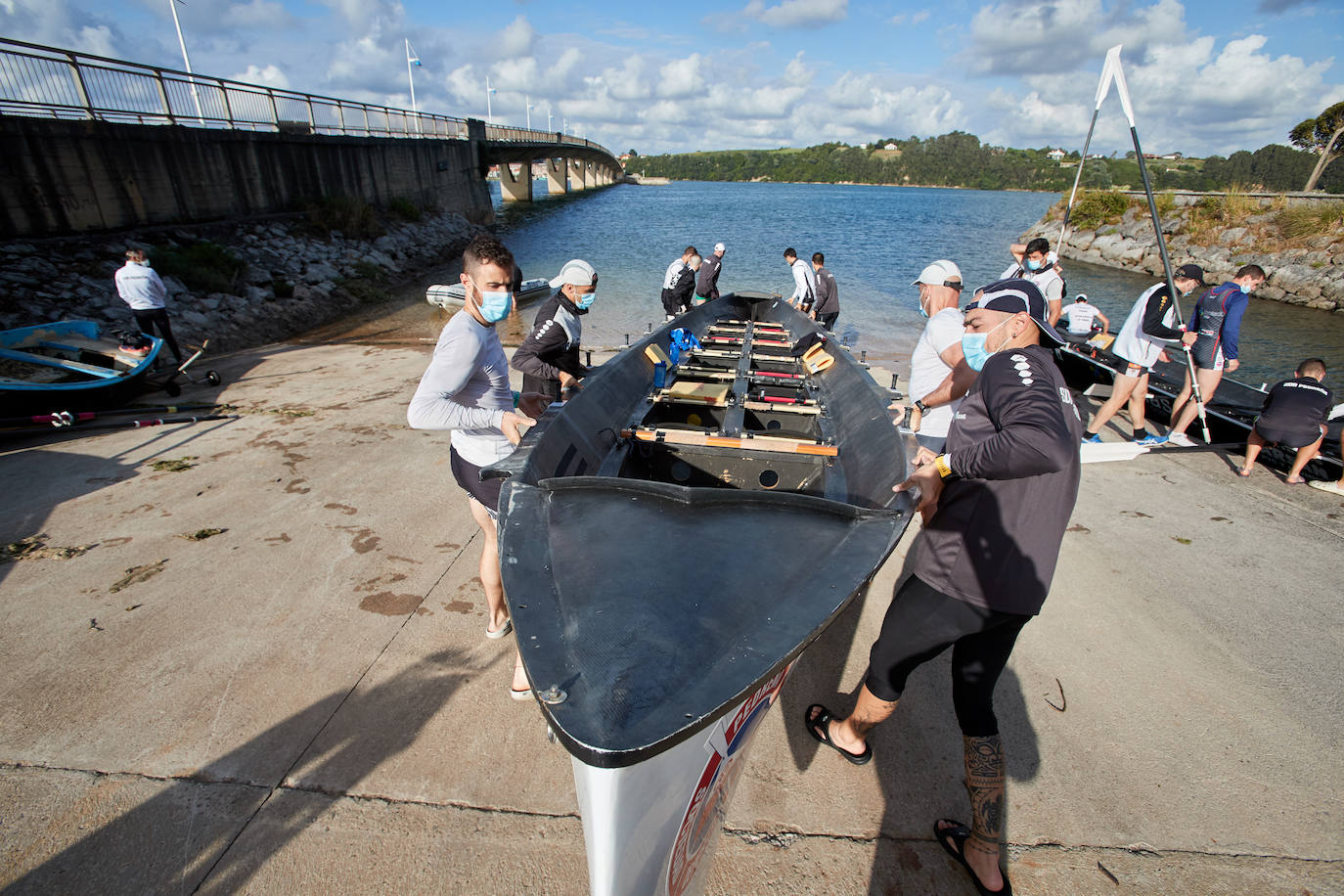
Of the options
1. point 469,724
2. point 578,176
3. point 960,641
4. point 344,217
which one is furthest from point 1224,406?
point 578,176

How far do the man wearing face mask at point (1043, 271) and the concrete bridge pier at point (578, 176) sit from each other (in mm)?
85452

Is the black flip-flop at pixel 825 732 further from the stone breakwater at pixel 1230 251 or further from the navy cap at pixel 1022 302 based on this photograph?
the stone breakwater at pixel 1230 251

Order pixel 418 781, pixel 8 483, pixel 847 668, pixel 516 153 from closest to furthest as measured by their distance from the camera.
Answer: pixel 418 781 → pixel 847 668 → pixel 8 483 → pixel 516 153

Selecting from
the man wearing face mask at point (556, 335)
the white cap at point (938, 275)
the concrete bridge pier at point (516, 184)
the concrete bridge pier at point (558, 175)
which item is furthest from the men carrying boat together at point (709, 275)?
the concrete bridge pier at point (558, 175)

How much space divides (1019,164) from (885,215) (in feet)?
263

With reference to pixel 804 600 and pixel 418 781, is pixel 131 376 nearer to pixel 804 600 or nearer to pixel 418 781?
pixel 418 781

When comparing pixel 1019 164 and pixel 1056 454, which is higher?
pixel 1019 164

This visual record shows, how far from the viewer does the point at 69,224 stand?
34.9 feet

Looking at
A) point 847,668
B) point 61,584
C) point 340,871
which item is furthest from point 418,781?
point 61,584

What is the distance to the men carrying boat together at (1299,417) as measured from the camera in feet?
16.9

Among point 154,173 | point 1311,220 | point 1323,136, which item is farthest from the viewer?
point 1323,136

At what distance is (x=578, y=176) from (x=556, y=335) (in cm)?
9222

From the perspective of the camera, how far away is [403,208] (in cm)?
2319

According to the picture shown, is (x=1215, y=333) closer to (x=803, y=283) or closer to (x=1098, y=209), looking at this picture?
(x=803, y=283)
